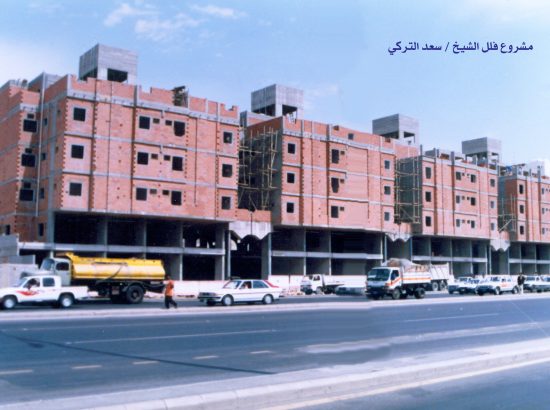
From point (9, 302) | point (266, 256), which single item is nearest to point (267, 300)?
point (9, 302)

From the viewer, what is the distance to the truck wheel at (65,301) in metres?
→ 29.8

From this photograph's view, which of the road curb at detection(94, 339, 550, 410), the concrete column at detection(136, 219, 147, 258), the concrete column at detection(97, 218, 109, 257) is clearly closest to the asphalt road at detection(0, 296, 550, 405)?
the road curb at detection(94, 339, 550, 410)

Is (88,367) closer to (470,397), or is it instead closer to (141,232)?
(470,397)

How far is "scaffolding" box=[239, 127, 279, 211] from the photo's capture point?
201 ft

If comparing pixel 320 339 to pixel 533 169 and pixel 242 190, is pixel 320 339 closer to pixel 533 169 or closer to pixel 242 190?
pixel 242 190

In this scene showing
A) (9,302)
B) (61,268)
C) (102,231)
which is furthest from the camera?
(102,231)

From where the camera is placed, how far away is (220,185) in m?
55.2

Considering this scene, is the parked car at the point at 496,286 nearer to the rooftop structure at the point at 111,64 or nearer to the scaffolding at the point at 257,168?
the scaffolding at the point at 257,168

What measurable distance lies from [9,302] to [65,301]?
2.86m

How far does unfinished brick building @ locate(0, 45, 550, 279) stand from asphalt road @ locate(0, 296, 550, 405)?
91.1 feet

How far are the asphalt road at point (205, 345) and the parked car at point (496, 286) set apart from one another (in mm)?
25053

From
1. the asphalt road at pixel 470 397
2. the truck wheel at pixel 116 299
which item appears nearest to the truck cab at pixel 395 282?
the truck wheel at pixel 116 299

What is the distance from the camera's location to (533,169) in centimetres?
9281

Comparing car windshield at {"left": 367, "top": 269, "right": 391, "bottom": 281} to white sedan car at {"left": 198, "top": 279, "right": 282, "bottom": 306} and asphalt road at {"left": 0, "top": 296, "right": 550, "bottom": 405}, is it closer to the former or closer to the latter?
white sedan car at {"left": 198, "top": 279, "right": 282, "bottom": 306}
